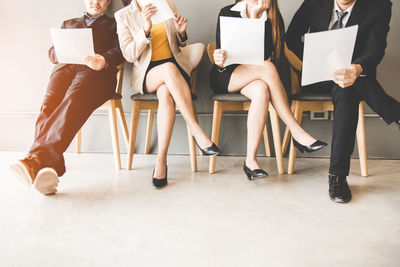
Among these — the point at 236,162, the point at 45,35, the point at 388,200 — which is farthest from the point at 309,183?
the point at 45,35

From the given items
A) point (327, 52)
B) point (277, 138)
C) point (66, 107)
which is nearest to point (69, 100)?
point (66, 107)

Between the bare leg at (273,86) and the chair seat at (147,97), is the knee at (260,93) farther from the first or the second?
the chair seat at (147,97)

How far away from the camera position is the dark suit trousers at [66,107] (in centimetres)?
146

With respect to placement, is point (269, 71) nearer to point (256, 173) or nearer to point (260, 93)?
point (260, 93)

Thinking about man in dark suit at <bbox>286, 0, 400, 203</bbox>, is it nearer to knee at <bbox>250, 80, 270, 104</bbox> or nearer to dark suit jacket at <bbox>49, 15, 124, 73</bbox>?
knee at <bbox>250, 80, 270, 104</bbox>

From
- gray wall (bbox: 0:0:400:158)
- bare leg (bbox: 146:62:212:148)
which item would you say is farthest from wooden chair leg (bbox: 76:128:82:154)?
bare leg (bbox: 146:62:212:148)

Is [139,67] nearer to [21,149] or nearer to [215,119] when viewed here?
[215,119]

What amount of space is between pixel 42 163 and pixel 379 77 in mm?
→ 2146

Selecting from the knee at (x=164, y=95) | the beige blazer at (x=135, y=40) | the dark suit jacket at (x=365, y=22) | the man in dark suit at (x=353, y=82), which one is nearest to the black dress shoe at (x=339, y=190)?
the man in dark suit at (x=353, y=82)

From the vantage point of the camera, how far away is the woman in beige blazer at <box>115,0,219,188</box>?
1.63 meters

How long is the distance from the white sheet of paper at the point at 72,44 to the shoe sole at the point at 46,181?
2.07ft

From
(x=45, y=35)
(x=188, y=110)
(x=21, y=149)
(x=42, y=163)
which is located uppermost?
(x=45, y=35)

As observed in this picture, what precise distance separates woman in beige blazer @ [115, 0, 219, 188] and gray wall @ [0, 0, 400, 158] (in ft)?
1.61

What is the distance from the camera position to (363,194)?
57.6 inches
